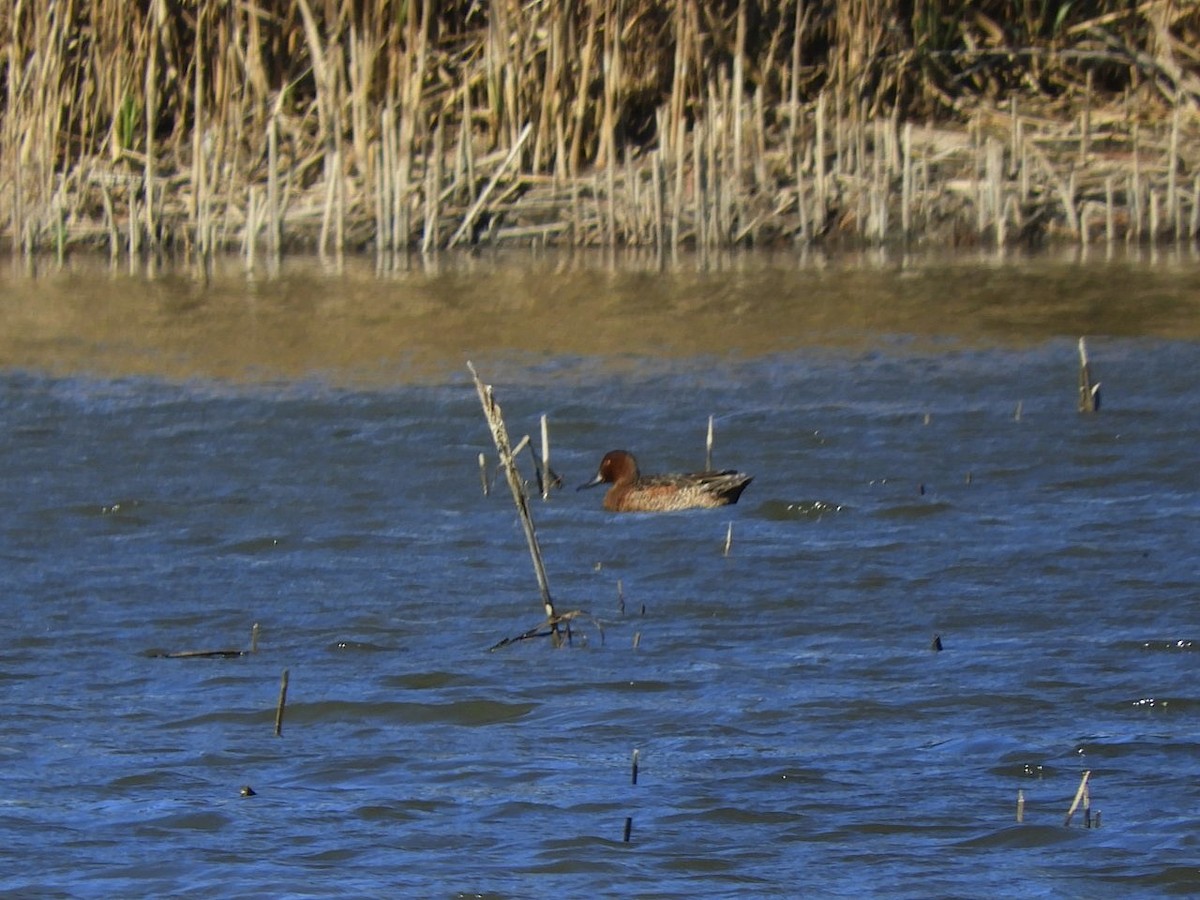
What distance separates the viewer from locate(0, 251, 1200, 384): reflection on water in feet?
39.6

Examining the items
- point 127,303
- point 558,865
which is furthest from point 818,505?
point 127,303

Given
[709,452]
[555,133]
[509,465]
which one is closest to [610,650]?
[509,465]

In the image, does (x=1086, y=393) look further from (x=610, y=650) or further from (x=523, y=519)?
(x=523, y=519)

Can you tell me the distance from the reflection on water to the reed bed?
0.83 m

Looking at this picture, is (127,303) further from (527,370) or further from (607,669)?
(607,669)

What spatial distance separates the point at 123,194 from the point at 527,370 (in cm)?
734

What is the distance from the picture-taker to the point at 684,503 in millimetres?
8164

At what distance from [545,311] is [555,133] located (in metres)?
4.16

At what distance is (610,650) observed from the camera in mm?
6062

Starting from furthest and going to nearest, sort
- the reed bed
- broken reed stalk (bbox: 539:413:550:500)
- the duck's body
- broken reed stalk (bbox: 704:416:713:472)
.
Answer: the reed bed, broken reed stalk (bbox: 704:416:713:472), broken reed stalk (bbox: 539:413:550:500), the duck's body

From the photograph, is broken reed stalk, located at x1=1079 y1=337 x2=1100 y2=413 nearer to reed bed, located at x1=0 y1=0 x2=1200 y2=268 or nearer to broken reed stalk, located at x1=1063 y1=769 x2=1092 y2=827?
broken reed stalk, located at x1=1063 y1=769 x2=1092 y2=827

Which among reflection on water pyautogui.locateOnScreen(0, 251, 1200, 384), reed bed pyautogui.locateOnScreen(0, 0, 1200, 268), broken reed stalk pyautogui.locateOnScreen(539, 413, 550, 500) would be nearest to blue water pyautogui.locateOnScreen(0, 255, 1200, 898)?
broken reed stalk pyautogui.locateOnScreen(539, 413, 550, 500)

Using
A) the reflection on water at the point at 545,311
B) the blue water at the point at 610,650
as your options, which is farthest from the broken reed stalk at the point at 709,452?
the reflection on water at the point at 545,311

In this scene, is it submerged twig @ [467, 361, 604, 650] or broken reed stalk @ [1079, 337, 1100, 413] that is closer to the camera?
submerged twig @ [467, 361, 604, 650]
